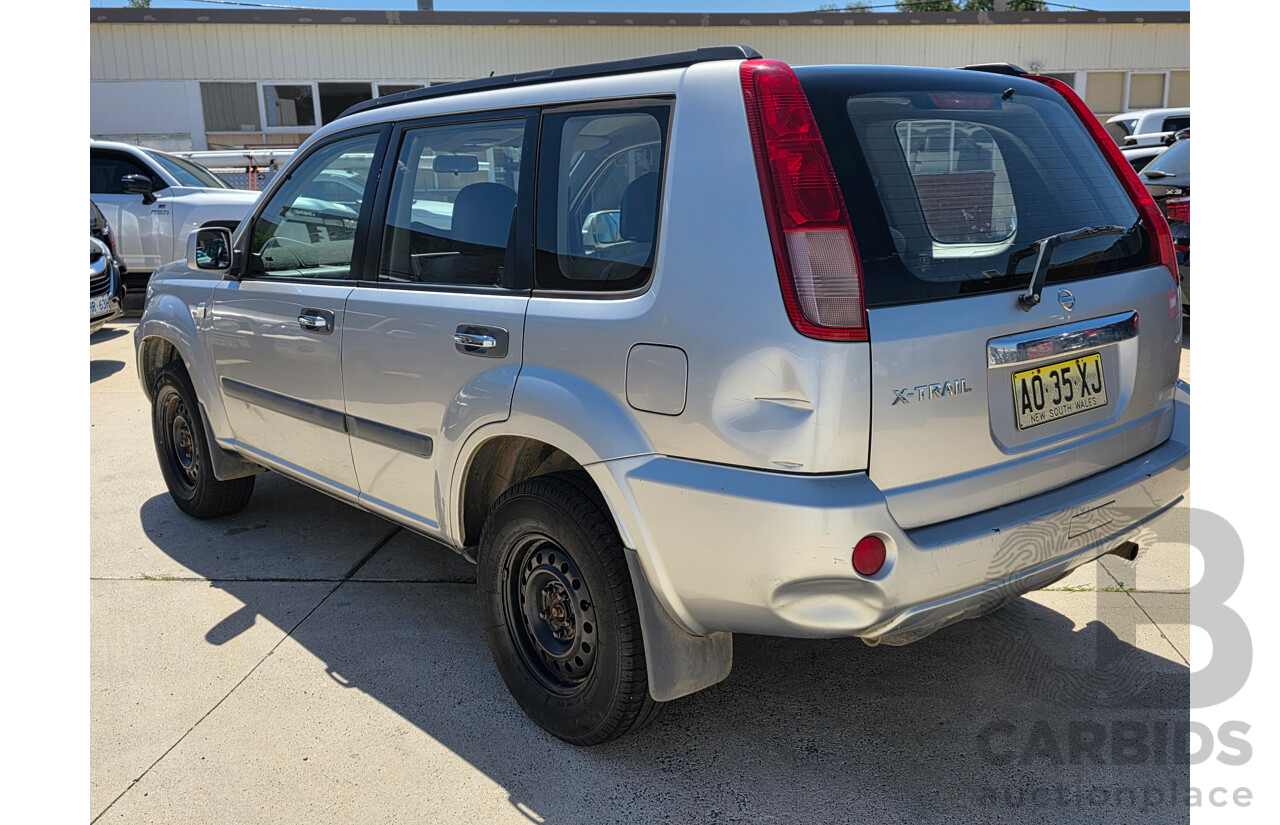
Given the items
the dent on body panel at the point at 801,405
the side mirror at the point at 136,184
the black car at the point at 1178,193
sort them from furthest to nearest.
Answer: the side mirror at the point at 136,184 → the black car at the point at 1178,193 → the dent on body panel at the point at 801,405

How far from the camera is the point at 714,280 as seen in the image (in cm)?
230

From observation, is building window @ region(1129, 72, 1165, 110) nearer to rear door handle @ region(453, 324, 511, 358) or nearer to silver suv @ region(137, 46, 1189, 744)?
silver suv @ region(137, 46, 1189, 744)

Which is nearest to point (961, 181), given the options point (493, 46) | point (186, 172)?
point (186, 172)

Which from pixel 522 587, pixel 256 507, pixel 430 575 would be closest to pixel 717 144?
pixel 522 587

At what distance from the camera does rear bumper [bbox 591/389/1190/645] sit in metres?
2.21

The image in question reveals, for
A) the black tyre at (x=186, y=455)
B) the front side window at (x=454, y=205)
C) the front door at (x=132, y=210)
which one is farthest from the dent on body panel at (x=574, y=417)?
the front door at (x=132, y=210)

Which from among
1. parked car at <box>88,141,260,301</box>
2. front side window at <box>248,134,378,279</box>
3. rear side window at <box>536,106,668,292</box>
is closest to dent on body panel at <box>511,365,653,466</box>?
rear side window at <box>536,106,668,292</box>

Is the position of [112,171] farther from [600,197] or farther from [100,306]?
[600,197]

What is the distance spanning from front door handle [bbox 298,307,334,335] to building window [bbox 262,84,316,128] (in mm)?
19944

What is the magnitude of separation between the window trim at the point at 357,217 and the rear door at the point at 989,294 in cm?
174

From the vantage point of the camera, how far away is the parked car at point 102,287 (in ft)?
29.1

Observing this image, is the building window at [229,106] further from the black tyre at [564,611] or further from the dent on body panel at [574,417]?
the dent on body panel at [574,417]

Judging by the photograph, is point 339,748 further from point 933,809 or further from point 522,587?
point 933,809

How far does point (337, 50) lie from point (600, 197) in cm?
2113
